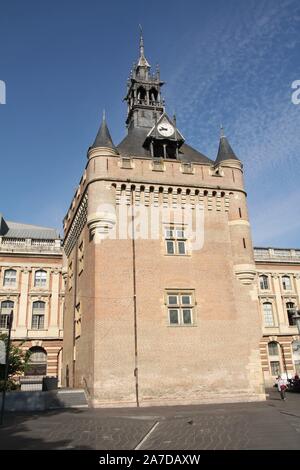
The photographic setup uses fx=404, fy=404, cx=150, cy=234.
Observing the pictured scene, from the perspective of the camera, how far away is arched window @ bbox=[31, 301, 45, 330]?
4159cm

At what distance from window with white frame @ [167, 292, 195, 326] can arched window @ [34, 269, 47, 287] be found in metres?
23.4

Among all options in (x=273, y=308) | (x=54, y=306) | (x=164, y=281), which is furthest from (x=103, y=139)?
(x=273, y=308)

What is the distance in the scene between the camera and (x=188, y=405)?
69.8ft

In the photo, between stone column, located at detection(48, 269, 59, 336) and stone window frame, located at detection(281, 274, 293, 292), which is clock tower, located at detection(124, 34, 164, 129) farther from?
stone window frame, located at detection(281, 274, 293, 292)

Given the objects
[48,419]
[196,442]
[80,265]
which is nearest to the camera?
[196,442]

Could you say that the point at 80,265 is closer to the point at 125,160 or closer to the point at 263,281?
the point at 125,160

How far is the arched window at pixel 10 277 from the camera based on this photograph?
4219 cm

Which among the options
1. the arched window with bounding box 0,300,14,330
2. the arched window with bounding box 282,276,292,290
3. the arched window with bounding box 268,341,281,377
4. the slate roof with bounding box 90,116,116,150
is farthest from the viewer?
the arched window with bounding box 282,276,292,290

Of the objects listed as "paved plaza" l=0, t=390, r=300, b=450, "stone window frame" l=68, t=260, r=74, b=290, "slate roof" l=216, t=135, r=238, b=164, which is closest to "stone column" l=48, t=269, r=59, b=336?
"stone window frame" l=68, t=260, r=74, b=290

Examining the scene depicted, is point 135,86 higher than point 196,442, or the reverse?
point 135,86

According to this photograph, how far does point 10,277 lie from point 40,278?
305 cm

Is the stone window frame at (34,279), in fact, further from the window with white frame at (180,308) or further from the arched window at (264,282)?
the arched window at (264,282)
